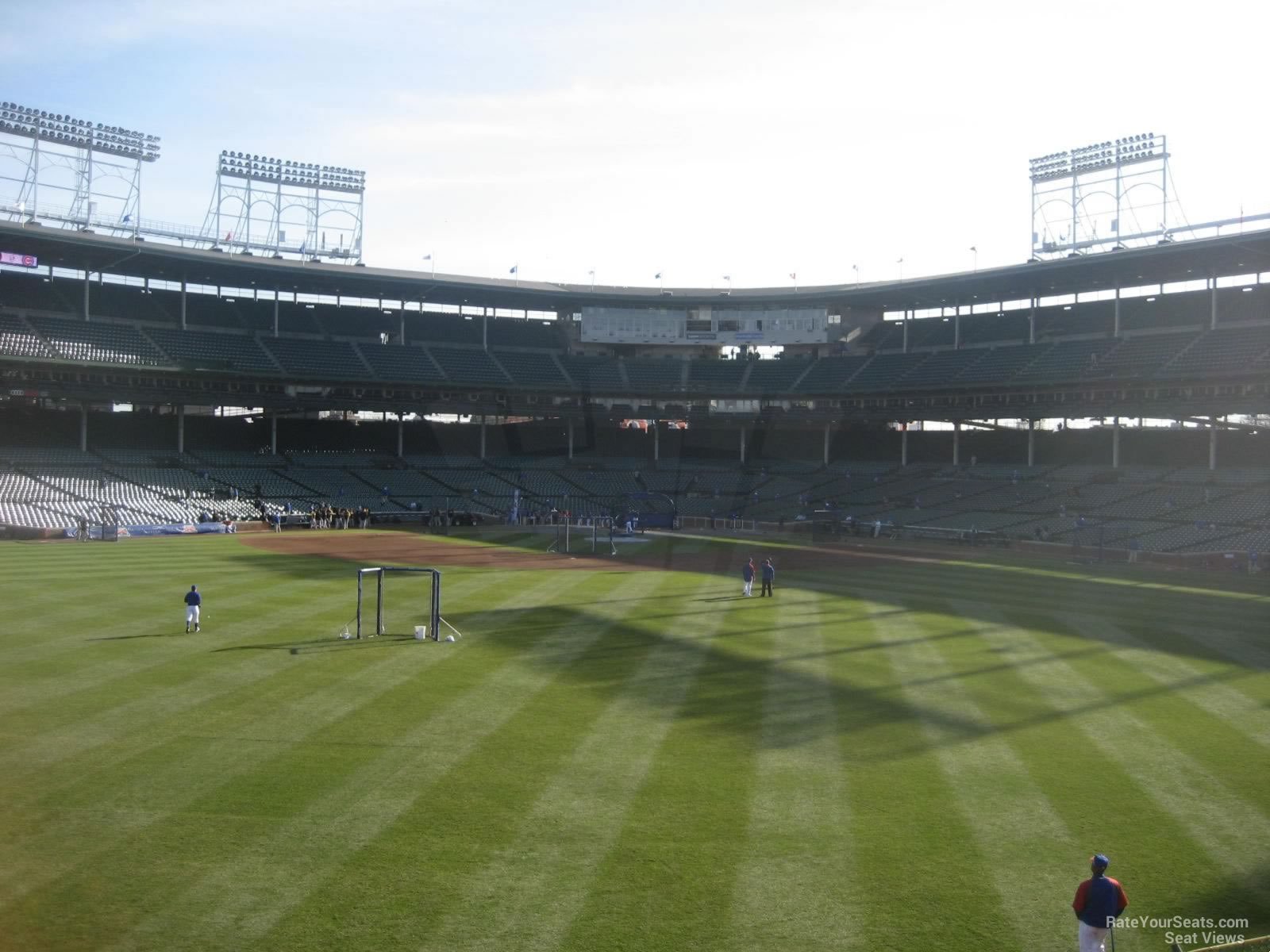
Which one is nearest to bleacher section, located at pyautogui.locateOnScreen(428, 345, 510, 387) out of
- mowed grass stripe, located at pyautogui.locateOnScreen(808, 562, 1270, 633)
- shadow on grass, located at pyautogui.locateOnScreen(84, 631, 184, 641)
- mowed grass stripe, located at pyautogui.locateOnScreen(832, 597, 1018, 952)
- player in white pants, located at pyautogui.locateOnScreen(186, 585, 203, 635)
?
mowed grass stripe, located at pyautogui.locateOnScreen(808, 562, 1270, 633)

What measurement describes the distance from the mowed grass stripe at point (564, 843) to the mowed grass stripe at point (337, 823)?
1.66 metres

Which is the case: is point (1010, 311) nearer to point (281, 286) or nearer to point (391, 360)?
point (391, 360)

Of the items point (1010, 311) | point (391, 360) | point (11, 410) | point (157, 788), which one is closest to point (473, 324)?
point (391, 360)

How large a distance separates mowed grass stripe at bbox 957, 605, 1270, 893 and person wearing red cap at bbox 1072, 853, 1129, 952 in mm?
3787

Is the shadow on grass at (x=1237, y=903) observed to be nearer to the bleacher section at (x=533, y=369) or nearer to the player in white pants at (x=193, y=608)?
the player in white pants at (x=193, y=608)

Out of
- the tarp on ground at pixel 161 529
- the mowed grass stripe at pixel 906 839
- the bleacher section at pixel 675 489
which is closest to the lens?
the mowed grass stripe at pixel 906 839

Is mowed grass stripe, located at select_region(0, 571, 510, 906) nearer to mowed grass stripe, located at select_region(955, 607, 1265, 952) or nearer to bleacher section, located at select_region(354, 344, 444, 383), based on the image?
mowed grass stripe, located at select_region(955, 607, 1265, 952)

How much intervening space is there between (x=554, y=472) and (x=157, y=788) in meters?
62.5

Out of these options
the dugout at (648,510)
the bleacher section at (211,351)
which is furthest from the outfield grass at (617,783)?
the bleacher section at (211,351)

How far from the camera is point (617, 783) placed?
1322 cm

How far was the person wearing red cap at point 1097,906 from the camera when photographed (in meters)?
8.08

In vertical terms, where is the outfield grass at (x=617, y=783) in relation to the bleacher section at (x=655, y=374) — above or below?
below

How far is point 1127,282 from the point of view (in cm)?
6550

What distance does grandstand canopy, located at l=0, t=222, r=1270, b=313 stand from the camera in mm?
58625
